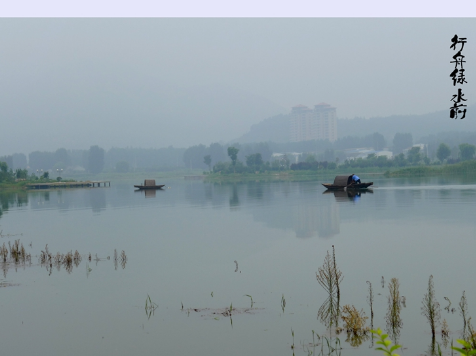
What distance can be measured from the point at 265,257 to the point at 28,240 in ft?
57.7

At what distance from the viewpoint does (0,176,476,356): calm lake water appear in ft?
46.4

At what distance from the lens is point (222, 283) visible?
20328 millimetres

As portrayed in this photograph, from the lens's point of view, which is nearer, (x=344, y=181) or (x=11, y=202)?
(x=11, y=202)

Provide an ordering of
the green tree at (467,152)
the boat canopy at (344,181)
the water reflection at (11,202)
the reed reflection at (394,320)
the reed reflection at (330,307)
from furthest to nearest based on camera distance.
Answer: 1. the green tree at (467,152)
2. the boat canopy at (344,181)
3. the water reflection at (11,202)
4. the reed reflection at (330,307)
5. the reed reflection at (394,320)

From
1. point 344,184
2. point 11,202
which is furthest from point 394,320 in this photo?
point 11,202

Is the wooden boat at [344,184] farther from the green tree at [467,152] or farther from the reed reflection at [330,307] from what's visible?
the green tree at [467,152]

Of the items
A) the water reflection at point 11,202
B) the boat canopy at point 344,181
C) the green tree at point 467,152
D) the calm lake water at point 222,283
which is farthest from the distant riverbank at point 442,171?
the calm lake water at point 222,283

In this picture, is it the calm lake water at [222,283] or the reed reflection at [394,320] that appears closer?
the reed reflection at [394,320]

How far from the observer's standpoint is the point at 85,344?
14.1 metres

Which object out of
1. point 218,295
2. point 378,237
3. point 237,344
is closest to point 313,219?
point 378,237

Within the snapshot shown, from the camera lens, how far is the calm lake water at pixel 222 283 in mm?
14141

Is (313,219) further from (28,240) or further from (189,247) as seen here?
(28,240)

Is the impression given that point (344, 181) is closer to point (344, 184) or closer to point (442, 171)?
point (344, 184)

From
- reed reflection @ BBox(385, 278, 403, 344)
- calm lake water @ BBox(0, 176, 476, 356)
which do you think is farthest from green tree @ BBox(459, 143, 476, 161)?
reed reflection @ BBox(385, 278, 403, 344)
